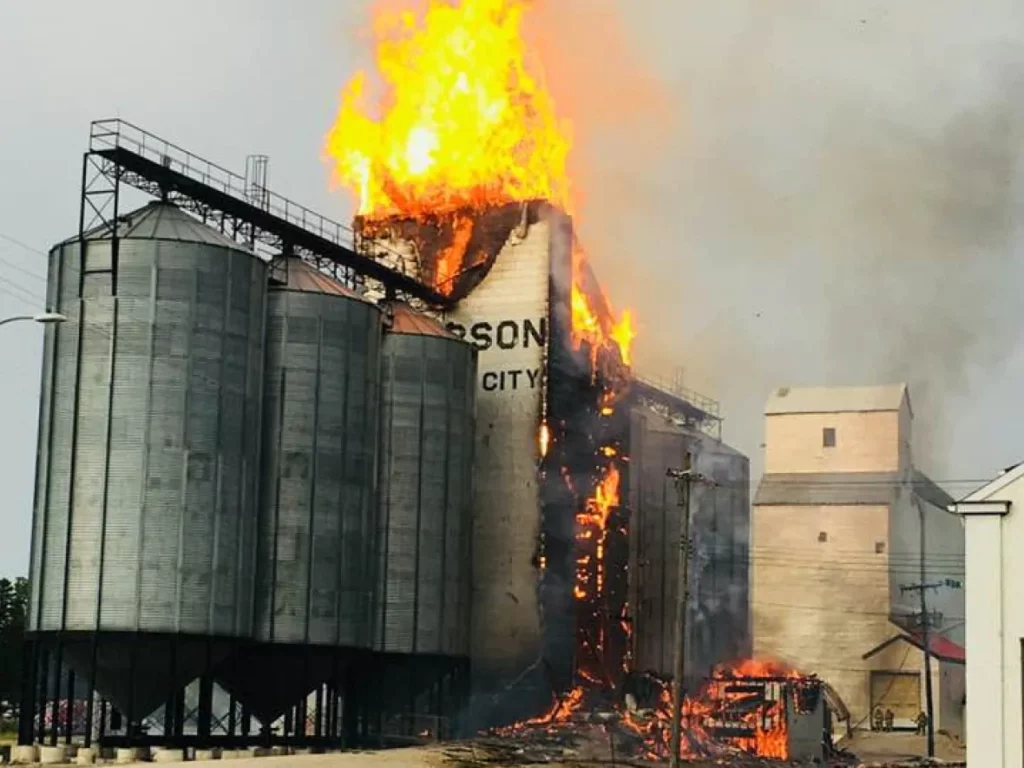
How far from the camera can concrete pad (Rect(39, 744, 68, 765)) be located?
62.2m

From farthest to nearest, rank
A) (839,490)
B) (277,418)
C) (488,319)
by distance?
(839,490) → (488,319) → (277,418)

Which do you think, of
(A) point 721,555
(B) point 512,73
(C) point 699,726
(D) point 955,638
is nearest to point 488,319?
(B) point 512,73

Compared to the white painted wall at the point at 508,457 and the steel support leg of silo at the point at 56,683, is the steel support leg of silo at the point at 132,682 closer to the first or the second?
the steel support leg of silo at the point at 56,683

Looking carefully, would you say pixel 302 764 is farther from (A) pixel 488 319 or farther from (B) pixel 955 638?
(B) pixel 955 638

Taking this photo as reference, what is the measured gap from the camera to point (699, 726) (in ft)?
270

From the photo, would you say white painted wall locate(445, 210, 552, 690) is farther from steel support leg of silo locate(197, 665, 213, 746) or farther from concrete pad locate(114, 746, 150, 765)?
concrete pad locate(114, 746, 150, 765)

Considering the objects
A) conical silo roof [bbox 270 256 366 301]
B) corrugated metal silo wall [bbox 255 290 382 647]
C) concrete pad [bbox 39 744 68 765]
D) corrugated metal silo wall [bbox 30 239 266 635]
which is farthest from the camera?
conical silo roof [bbox 270 256 366 301]

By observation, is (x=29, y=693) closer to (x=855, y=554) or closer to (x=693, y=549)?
(x=693, y=549)

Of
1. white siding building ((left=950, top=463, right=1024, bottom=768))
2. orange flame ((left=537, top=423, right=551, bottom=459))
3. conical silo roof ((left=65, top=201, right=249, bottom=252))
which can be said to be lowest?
white siding building ((left=950, top=463, right=1024, bottom=768))

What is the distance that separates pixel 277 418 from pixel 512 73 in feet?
79.5

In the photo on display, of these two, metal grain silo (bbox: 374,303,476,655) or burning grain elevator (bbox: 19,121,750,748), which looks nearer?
burning grain elevator (bbox: 19,121,750,748)

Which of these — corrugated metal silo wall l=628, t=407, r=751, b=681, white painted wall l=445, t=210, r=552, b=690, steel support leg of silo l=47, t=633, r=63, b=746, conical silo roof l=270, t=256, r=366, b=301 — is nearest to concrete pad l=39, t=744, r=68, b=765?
steel support leg of silo l=47, t=633, r=63, b=746

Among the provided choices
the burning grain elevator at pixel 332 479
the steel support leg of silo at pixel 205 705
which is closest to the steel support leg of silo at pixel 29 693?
the burning grain elevator at pixel 332 479

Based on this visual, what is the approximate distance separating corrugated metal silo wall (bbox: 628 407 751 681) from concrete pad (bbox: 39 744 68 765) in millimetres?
34411
